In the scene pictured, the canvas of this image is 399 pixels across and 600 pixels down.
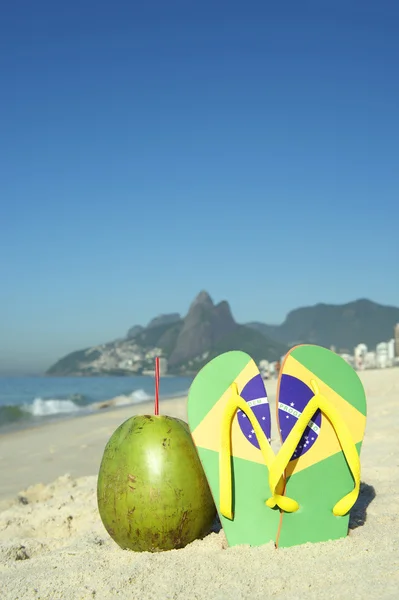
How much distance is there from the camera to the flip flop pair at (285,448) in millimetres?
2922

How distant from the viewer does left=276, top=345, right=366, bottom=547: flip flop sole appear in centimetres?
294

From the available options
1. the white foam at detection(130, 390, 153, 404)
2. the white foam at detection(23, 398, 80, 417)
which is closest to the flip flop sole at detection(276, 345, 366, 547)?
the white foam at detection(23, 398, 80, 417)

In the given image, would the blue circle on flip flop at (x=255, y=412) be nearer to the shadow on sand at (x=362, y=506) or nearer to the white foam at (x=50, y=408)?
the shadow on sand at (x=362, y=506)

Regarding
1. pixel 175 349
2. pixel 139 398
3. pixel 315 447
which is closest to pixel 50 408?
pixel 139 398

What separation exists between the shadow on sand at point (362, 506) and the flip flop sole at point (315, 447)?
0.37 m

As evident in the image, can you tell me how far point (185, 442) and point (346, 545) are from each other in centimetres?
97

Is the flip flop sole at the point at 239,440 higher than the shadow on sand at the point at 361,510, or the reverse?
the flip flop sole at the point at 239,440

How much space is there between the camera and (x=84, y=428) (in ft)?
37.0

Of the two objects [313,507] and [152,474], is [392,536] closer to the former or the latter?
[313,507]

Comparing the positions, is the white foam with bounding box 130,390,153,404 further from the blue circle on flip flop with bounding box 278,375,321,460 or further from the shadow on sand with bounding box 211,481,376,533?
the blue circle on flip flop with bounding box 278,375,321,460

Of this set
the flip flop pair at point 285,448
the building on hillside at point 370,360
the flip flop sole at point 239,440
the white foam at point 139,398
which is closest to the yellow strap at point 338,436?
the flip flop pair at point 285,448

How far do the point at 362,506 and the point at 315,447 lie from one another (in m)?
0.98

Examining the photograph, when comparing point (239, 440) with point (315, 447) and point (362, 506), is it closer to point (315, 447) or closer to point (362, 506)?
point (315, 447)

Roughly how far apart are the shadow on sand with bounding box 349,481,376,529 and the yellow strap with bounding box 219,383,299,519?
63 cm
